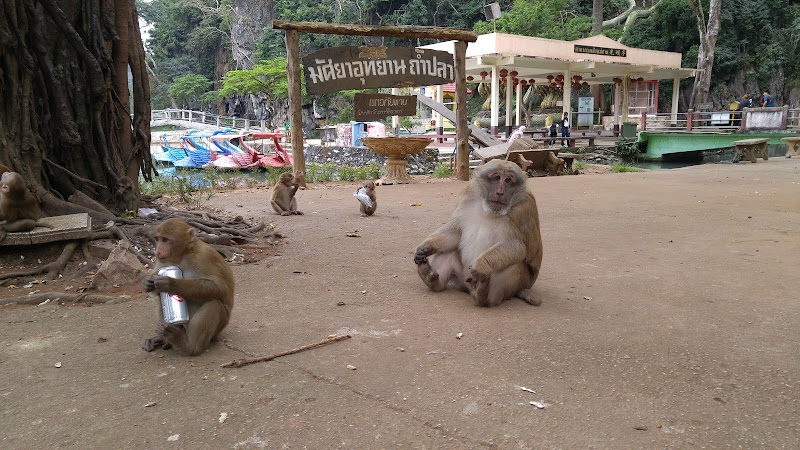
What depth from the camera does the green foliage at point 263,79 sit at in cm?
3303

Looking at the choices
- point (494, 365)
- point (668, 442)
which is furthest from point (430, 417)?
point (668, 442)

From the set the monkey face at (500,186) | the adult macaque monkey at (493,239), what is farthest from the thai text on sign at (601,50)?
the monkey face at (500,186)

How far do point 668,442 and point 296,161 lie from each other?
33.5 ft

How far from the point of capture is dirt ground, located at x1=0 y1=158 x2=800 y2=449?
8.29 ft

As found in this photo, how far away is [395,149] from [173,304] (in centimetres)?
1031

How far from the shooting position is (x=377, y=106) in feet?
41.9

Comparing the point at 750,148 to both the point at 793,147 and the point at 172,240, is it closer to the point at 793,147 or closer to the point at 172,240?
the point at 793,147

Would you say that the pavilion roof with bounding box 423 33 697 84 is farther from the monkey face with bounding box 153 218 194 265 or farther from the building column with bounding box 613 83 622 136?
the monkey face with bounding box 153 218 194 265

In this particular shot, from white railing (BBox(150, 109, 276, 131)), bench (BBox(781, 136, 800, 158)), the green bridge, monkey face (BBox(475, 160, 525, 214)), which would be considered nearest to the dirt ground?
monkey face (BBox(475, 160, 525, 214))

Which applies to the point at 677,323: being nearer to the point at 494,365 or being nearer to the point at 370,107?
the point at 494,365

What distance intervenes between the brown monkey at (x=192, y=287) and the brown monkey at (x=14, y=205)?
7.88 ft

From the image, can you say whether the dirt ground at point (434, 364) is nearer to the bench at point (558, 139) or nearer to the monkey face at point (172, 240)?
the monkey face at point (172, 240)

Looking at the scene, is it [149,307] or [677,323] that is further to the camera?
[149,307]

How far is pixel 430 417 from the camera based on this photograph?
2.65m
